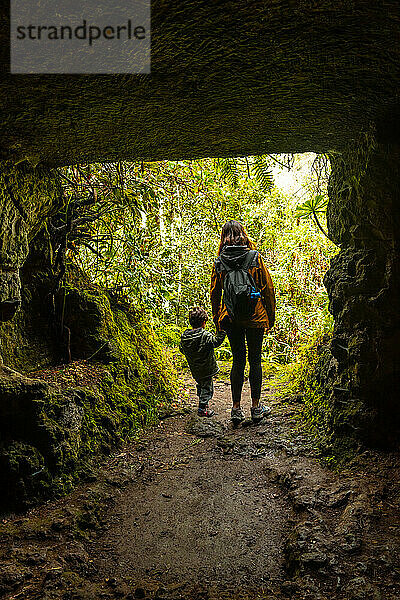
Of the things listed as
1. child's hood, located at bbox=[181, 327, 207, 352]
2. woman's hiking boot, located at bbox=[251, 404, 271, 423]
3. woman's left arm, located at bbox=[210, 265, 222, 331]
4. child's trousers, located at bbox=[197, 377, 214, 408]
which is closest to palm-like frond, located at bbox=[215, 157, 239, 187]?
woman's left arm, located at bbox=[210, 265, 222, 331]

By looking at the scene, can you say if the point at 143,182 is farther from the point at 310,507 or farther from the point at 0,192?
the point at 310,507

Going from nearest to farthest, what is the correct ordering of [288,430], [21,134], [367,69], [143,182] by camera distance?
[367,69] < [21,134] < [288,430] < [143,182]

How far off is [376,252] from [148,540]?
9.16ft

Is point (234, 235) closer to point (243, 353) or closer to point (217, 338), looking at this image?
point (217, 338)

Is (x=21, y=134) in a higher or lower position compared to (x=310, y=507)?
higher

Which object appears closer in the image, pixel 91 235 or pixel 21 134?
pixel 21 134

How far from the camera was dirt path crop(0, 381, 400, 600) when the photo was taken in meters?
2.30

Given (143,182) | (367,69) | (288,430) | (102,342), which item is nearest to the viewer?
(367,69)

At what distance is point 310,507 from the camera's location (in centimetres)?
302

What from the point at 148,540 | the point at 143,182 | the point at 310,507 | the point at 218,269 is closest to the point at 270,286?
the point at 218,269

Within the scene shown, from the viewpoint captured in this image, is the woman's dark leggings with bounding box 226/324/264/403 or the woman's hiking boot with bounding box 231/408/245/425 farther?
the woman's hiking boot with bounding box 231/408/245/425

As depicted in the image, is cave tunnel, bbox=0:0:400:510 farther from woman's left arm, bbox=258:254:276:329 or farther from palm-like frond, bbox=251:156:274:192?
woman's left arm, bbox=258:254:276:329

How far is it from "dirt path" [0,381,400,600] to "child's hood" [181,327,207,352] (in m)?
1.88

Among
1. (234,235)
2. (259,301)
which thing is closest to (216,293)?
(259,301)
